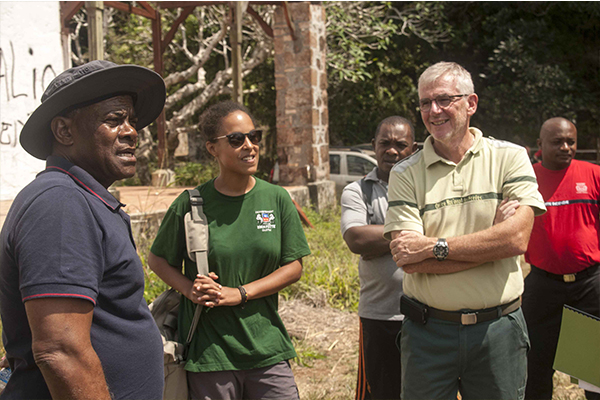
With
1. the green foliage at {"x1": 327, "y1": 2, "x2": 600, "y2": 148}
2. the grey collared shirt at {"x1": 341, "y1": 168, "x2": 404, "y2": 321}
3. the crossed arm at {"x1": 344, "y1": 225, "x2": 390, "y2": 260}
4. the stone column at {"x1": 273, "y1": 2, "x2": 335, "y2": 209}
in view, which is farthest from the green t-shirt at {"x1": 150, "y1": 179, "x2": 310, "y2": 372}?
the green foliage at {"x1": 327, "y1": 2, "x2": 600, "y2": 148}

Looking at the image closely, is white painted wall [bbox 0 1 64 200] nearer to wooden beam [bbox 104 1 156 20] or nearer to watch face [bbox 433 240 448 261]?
wooden beam [bbox 104 1 156 20]

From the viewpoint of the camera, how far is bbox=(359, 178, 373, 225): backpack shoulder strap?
327 cm

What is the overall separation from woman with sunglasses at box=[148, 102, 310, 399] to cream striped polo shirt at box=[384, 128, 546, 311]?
577 mm

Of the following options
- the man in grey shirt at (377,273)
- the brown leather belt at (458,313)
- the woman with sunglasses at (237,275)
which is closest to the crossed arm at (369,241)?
the man in grey shirt at (377,273)

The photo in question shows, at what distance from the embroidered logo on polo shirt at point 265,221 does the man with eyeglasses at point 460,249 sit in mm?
579

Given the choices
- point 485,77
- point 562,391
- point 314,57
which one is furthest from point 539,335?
point 485,77

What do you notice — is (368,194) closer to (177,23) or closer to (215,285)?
(215,285)

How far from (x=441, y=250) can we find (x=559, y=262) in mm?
1702

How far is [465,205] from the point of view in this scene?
8.08ft

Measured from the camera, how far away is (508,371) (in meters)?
2.39

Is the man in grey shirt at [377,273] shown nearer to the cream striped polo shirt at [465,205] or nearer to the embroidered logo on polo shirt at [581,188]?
the cream striped polo shirt at [465,205]

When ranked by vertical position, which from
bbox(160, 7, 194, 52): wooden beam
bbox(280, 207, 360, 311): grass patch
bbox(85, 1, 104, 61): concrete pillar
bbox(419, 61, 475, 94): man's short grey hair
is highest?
bbox(160, 7, 194, 52): wooden beam

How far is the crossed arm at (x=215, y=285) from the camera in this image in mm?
2535

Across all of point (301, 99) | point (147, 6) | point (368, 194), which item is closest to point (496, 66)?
point (301, 99)
